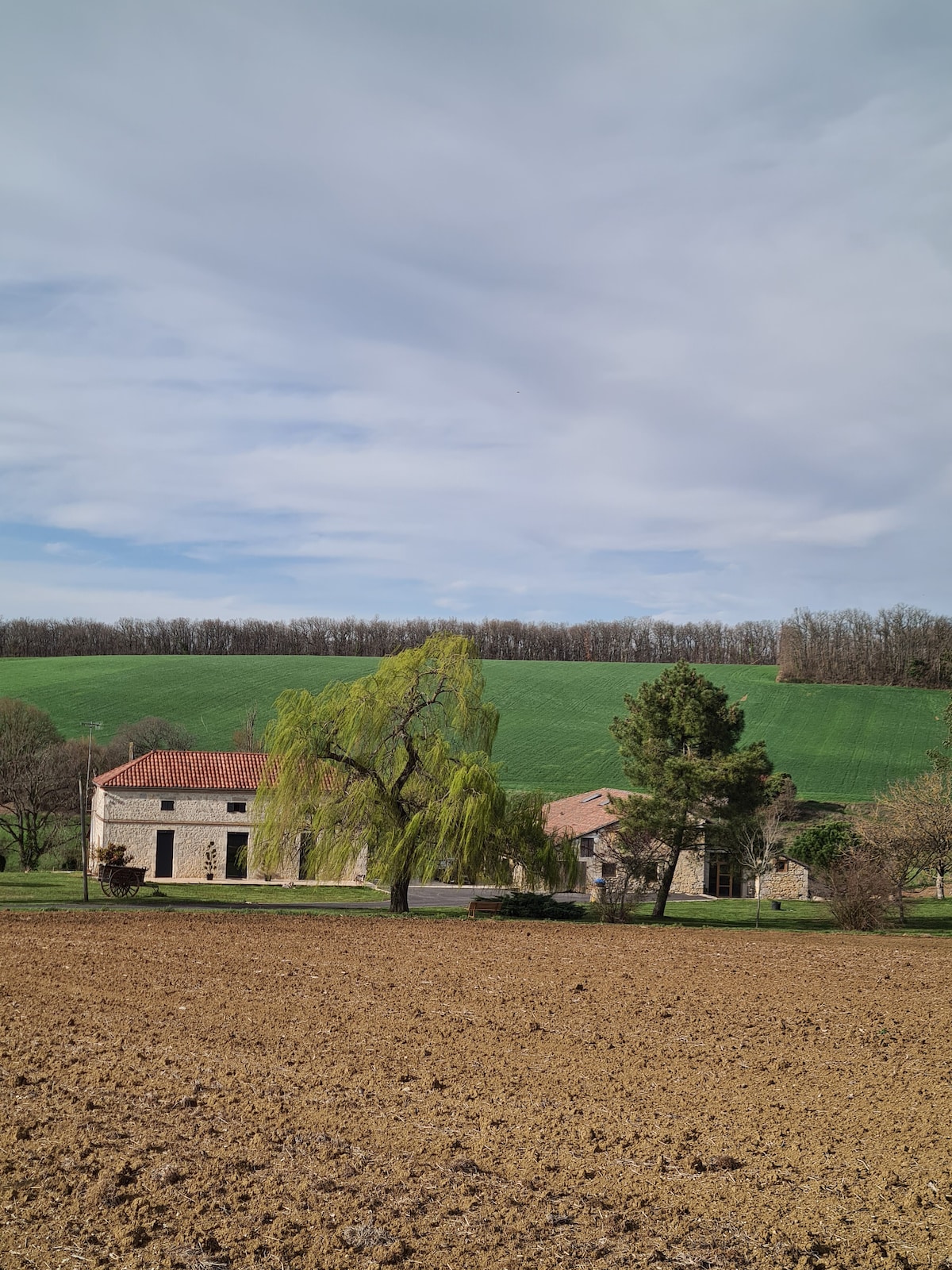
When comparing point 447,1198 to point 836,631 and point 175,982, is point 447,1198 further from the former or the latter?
point 836,631

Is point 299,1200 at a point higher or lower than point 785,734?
lower

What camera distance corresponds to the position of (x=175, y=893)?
38094mm

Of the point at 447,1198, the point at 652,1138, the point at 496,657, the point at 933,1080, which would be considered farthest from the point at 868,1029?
the point at 496,657

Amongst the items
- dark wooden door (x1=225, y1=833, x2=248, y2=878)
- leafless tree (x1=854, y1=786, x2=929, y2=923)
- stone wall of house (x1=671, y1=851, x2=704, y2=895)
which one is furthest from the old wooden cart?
stone wall of house (x1=671, y1=851, x2=704, y2=895)

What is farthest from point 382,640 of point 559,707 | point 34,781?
point 34,781

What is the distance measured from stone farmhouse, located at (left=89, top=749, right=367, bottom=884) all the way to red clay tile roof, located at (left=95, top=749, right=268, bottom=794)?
0.04 metres

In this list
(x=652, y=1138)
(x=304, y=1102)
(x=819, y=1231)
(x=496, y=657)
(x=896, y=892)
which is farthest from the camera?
(x=496, y=657)

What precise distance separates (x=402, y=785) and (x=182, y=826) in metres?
20.3

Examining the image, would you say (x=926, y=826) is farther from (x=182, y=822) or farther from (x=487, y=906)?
(x=182, y=822)

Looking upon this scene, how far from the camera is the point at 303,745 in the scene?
97.3 feet

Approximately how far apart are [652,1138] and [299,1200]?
3070 millimetres

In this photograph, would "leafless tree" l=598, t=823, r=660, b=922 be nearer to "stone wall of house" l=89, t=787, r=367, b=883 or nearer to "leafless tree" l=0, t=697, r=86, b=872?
"stone wall of house" l=89, t=787, r=367, b=883

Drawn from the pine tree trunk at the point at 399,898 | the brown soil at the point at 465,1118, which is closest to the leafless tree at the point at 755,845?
the pine tree trunk at the point at 399,898

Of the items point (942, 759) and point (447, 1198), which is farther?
point (942, 759)
